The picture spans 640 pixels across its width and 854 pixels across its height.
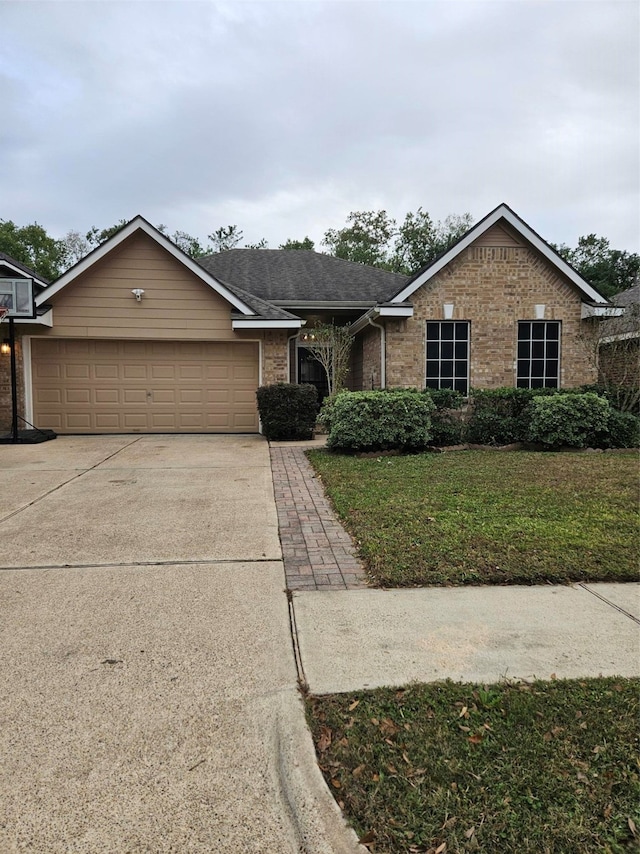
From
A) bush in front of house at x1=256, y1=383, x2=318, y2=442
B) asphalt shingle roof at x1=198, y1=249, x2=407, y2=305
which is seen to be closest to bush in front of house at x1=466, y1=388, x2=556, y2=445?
bush in front of house at x1=256, y1=383, x2=318, y2=442

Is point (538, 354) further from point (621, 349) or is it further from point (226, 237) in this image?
point (226, 237)

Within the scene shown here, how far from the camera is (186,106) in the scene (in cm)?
1319

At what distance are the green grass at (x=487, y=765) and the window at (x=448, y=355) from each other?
10685 millimetres

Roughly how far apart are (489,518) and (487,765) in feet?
11.7

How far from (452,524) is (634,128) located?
7.97 metres

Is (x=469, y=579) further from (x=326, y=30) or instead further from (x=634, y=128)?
(x=326, y=30)

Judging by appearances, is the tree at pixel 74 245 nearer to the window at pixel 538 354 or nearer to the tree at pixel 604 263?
the tree at pixel 604 263

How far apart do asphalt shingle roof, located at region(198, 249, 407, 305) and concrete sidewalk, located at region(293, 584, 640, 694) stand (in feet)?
35.3

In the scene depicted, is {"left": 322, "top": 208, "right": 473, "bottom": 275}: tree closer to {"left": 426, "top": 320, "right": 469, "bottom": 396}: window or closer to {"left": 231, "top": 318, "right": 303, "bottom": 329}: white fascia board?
{"left": 426, "top": 320, "right": 469, "bottom": 396}: window

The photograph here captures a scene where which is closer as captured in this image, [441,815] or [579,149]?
[441,815]

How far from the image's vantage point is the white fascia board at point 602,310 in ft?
41.0

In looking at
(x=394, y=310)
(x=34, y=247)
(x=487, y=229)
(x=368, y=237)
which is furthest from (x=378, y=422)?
(x=34, y=247)

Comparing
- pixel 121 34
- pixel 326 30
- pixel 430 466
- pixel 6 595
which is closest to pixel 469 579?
pixel 6 595

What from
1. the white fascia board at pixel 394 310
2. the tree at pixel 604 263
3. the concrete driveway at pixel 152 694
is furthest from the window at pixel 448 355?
the tree at pixel 604 263
